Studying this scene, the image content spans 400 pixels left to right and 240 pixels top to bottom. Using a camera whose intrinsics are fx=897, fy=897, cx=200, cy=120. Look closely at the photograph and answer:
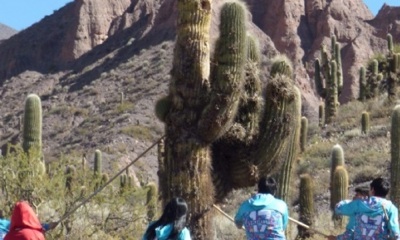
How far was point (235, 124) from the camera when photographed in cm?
1275

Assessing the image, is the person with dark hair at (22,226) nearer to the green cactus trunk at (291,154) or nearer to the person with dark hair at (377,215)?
the person with dark hair at (377,215)

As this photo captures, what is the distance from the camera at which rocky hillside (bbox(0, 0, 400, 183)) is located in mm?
57625

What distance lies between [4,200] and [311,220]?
25.7 feet

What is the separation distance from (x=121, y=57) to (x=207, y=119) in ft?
210

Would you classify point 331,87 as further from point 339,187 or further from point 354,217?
point 354,217

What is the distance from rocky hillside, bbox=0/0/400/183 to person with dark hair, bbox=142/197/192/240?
41.3 meters

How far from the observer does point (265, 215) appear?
8.80 meters

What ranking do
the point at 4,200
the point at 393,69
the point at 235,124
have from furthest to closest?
the point at 393,69 < the point at 4,200 < the point at 235,124

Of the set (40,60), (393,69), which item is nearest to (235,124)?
(393,69)

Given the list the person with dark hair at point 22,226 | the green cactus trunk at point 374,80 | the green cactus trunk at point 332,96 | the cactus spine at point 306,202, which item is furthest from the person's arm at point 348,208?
the green cactus trunk at point 374,80

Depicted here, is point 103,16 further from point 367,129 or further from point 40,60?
point 367,129

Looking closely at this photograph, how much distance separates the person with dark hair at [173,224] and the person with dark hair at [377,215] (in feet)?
6.37

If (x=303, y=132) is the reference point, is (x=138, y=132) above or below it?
below

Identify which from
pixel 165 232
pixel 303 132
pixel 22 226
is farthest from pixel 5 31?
pixel 165 232
